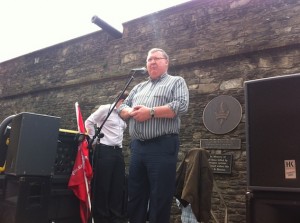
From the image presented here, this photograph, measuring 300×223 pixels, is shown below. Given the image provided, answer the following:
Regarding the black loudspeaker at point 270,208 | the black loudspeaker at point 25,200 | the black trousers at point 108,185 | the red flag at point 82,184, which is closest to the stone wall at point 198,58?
the black trousers at point 108,185

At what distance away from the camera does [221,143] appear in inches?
171

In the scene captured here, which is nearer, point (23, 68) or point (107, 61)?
point (107, 61)

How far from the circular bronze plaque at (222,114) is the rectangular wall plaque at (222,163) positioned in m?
0.36

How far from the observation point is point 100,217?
322cm

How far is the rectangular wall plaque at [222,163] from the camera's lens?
420 cm

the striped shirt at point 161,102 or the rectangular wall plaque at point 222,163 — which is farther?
the rectangular wall plaque at point 222,163

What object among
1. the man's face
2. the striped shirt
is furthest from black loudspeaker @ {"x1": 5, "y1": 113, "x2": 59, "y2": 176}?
the man's face

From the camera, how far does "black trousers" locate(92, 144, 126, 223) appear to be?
10.6 ft

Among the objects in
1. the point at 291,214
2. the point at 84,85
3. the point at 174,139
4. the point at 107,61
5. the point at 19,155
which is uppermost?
the point at 107,61

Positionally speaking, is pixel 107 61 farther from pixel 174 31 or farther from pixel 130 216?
pixel 130 216

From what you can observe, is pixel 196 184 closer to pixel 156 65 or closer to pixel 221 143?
pixel 156 65

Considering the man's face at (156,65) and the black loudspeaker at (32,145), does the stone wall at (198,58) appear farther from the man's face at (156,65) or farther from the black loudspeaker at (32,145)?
the black loudspeaker at (32,145)

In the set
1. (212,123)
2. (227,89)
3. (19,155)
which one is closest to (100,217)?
(19,155)

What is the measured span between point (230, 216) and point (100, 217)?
71.3 inches
